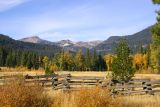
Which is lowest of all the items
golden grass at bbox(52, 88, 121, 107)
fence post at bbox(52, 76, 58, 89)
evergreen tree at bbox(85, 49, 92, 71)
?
golden grass at bbox(52, 88, 121, 107)

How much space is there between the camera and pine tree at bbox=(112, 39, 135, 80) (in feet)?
106

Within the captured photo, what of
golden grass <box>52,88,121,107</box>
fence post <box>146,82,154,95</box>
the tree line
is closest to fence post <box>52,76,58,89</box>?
fence post <box>146,82,154,95</box>

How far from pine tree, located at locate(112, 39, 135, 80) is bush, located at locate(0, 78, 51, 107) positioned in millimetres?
14005

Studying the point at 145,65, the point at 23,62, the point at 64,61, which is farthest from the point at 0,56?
the point at 145,65

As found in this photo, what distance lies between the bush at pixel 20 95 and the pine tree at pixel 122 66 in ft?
45.9

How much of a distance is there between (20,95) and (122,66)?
16195mm

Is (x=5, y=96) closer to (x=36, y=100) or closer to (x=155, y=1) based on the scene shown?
(x=36, y=100)

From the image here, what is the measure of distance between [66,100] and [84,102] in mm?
2044

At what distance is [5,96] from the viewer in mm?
16812

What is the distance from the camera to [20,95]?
17375mm

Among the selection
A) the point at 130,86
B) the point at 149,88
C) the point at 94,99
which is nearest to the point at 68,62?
the point at 149,88

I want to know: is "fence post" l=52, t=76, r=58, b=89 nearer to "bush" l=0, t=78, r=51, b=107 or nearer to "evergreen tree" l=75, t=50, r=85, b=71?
"bush" l=0, t=78, r=51, b=107

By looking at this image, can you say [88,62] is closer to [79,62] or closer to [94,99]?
[79,62]

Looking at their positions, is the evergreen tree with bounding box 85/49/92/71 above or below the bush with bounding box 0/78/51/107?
above
